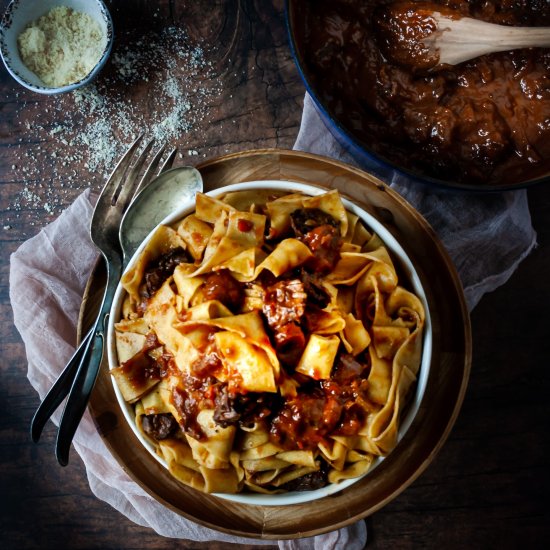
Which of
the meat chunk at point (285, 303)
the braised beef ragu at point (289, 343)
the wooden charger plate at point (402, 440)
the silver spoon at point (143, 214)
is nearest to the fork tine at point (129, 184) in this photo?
the silver spoon at point (143, 214)

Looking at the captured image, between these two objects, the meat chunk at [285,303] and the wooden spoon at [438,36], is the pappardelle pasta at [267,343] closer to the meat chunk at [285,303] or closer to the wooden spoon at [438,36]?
the meat chunk at [285,303]

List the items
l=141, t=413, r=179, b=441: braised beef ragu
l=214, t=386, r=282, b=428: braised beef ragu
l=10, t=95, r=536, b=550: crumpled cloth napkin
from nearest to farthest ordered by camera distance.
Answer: l=214, t=386, r=282, b=428: braised beef ragu < l=141, t=413, r=179, b=441: braised beef ragu < l=10, t=95, r=536, b=550: crumpled cloth napkin

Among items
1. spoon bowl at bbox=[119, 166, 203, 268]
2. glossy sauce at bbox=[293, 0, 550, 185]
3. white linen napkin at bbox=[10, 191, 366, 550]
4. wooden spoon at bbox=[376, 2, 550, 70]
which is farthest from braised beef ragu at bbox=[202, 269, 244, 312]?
wooden spoon at bbox=[376, 2, 550, 70]

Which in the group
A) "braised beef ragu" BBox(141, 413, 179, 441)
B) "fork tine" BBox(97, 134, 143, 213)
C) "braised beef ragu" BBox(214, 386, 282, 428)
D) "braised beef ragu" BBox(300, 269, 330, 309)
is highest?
"fork tine" BBox(97, 134, 143, 213)

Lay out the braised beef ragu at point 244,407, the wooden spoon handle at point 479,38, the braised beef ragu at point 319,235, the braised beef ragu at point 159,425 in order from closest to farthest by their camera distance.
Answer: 1. the braised beef ragu at point 244,407
2. the braised beef ragu at point 319,235
3. the braised beef ragu at point 159,425
4. the wooden spoon handle at point 479,38

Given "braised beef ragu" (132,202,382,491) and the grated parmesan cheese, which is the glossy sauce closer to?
"braised beef ragu" (132,202,382,491)

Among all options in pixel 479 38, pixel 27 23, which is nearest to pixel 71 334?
pixel 27 23
